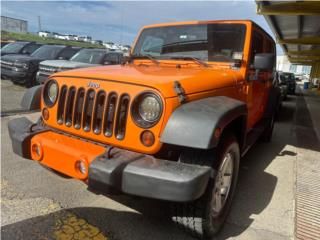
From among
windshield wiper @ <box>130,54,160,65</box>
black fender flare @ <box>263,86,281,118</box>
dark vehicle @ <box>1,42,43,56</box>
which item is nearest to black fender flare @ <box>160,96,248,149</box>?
windshield wiper @ <box>130,54,160,65</box>

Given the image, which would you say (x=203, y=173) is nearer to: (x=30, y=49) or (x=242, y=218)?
(x=242, y=218)

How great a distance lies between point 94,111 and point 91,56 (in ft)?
28.2

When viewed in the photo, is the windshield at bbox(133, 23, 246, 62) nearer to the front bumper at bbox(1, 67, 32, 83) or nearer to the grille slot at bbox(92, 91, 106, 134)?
the grille slot at bbox(92, 91, 106, 134)

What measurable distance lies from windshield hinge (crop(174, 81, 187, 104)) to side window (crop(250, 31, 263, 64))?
5.59 ft

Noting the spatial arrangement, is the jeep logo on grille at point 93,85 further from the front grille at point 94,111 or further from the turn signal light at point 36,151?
the turn signal light at point 36,151

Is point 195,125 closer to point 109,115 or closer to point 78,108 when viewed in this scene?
point 109,115

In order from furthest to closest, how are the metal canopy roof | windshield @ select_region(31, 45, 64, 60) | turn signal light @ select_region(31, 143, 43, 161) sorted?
windshield @ select_region(31, 45, 64, 60), the metal canopy roof, turn signal light @ select_region(31, 143, 43, 161)

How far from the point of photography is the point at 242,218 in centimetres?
315

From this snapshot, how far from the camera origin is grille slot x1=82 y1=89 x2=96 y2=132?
267 centimetres

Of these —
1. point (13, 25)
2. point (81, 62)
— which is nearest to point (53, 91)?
point (81, 62)

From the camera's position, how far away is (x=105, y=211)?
3.12 metres

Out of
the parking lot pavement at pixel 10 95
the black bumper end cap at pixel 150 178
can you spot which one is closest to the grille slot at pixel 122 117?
the black bumper end cap at pixel 150 178

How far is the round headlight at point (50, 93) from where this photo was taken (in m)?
2.99

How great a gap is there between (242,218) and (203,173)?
1303mm
